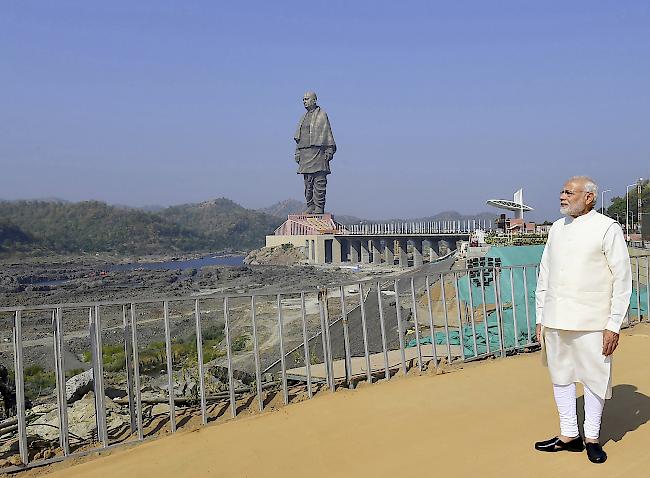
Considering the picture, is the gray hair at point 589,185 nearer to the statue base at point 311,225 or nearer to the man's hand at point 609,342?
the man's hand at point 609,342

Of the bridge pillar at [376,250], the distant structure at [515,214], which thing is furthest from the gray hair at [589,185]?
the bridge pillar at [376,250]

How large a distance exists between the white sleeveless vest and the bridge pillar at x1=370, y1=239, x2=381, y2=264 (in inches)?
2204

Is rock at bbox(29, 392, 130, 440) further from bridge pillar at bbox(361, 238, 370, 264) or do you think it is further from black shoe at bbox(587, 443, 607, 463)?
bridge pillar at bbox(361, 238, 370, 264)

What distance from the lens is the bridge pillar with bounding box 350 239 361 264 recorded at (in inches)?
2418

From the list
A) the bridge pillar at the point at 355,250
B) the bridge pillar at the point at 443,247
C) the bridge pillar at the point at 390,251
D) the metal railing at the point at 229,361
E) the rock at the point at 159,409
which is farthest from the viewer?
the bridge pillar at the point at 355,250

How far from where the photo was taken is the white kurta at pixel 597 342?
11.4 ft

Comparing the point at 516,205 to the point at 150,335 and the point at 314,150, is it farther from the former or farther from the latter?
the point at 314,150

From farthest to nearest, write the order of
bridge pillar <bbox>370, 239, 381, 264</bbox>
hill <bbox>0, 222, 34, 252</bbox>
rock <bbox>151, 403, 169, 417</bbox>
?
hill <bbox>0, 222, 34, 252</bbox>
bridge pillar <bbox>370, 239, 381, 264</bbox>
rock <bbox>151, 403, 169, 417</bbox>

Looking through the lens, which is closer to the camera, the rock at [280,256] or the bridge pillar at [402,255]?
the bridge pillar at [402,255]

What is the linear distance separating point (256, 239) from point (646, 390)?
143 m

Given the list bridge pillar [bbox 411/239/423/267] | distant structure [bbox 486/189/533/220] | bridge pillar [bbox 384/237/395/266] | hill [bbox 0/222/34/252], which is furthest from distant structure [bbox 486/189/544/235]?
hill [bbox 0/222/34/252]

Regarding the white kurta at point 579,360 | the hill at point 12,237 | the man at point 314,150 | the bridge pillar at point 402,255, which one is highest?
the man at point 314,150

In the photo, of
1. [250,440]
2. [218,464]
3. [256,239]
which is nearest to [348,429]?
[250,440]

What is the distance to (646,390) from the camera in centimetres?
511
